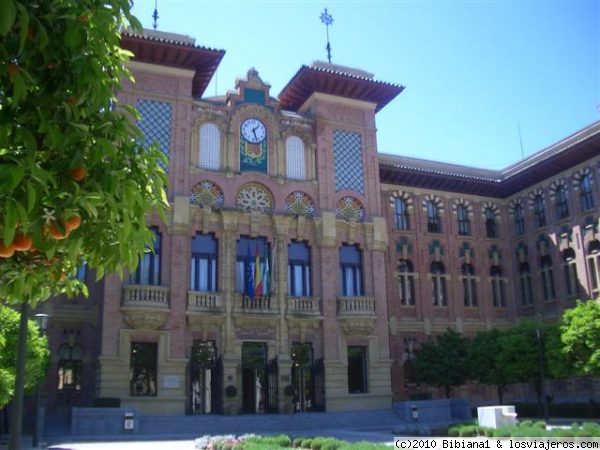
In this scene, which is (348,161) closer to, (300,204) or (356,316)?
(300,204)

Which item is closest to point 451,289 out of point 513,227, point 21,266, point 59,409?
point 513,227

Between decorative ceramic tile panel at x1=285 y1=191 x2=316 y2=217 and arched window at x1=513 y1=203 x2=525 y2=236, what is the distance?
17.1 metres

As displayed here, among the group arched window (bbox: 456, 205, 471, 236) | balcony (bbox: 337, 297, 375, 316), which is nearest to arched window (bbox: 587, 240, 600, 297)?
arched window (bbox: 456, 205, 471, 236)

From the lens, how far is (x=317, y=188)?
35.9 m

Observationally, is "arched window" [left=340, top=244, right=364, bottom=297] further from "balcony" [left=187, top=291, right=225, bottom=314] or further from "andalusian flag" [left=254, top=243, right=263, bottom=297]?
"balcony" [left=187, top=291, right=225, bottom=314]

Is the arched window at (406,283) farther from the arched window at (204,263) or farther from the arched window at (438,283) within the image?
the arched window at (204,263)

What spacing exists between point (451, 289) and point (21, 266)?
38.3 m

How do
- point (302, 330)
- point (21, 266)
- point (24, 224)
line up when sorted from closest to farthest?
point (24, 224)
point (21, 266)
point (302, 330)

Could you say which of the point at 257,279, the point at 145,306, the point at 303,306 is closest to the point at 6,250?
the point at 145,306

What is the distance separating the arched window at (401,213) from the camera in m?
41.9

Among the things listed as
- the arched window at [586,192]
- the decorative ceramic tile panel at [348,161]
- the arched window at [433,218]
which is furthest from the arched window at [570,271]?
the decorative ceramic tile panel at [348,161]

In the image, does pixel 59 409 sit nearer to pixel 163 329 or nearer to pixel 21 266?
pixel 163 329

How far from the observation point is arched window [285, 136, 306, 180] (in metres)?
35.8

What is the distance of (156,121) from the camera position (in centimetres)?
3306
